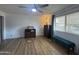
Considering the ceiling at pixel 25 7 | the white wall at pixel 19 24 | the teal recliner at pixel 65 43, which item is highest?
the ceiling at pixel 25 7

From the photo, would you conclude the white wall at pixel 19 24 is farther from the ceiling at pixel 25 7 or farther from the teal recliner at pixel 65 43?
the teal recliner at pixel 65 43

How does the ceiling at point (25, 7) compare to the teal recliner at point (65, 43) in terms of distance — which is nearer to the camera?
the ceiling at point (25, 7)

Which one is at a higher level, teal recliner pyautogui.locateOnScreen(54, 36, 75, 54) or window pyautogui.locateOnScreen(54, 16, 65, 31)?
window pyautogui.locateOnScreen(54, 16, 65, 31)

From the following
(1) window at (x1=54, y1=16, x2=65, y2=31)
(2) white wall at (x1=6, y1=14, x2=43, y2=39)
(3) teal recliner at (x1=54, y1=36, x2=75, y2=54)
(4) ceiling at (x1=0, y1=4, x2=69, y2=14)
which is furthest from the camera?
(2) white wall at (x1=6, y1=14, x2=43, y2=39)

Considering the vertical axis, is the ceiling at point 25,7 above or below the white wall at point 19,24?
above

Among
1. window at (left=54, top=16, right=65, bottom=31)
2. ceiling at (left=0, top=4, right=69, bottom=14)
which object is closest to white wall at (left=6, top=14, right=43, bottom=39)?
ceiling at (left=0, top=4, right=69, bottom=14)

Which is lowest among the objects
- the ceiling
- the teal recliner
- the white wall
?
the teal recliner

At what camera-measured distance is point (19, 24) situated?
9.76 feet

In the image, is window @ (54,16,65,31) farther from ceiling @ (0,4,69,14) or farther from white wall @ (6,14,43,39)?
white wall @ (6,14,43,39)

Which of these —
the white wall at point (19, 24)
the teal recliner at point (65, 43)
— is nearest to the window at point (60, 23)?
the teal recliner at point (65, 43)

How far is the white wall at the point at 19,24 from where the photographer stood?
2740 mm

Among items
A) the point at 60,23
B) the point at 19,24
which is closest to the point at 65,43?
the point at 60,23

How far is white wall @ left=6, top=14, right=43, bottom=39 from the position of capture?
2740 millimetres
